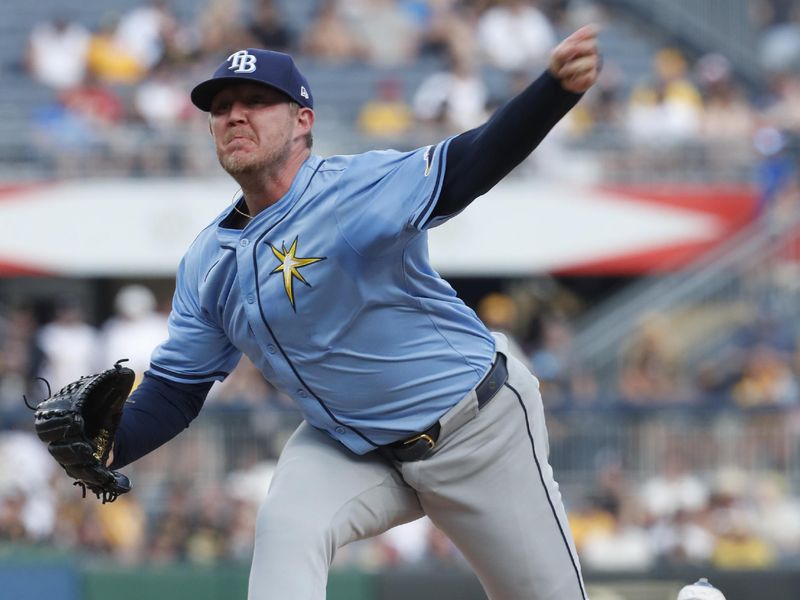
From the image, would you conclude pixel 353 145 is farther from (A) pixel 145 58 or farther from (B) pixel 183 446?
(B) pixel 183 446

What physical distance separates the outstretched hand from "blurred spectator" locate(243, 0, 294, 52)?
11122 mm

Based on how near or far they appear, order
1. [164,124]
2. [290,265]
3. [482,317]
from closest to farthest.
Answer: [290,265]
[482,317]
[164,124]

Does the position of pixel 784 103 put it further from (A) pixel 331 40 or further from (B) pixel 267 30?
(B) pixel 267 30

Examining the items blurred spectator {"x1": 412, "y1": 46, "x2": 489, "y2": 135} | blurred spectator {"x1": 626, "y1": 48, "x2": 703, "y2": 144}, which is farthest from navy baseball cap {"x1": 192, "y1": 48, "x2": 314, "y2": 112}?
blurred spectator {"x1": 626, "y1": 48, "x2": 703, "y2": 144}

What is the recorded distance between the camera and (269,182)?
15.3 feet

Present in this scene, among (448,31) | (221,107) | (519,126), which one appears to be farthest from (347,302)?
(448,31)

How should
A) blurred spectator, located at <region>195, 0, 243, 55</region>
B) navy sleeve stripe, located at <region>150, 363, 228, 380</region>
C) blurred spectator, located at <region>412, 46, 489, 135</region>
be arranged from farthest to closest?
blurred spectator, located at <region>195, 0, 243, 55</region> < blurred spectator, located at <region>412, 46, 489, 135</region> < navy sleeve stripe, located at <region>150, 363, 228, 380</region>

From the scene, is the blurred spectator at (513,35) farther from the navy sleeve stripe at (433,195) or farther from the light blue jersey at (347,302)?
the navy sleeve stripe at (433,195)

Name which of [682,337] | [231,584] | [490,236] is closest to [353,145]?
[490,236]

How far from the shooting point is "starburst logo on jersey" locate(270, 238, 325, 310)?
456cm

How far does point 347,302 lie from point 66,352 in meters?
8.20

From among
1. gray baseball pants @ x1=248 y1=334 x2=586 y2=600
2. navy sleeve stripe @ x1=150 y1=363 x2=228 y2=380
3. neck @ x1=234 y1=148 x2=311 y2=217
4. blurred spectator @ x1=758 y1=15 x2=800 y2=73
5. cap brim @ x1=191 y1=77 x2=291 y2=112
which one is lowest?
gray baseball pants @ x1=248 y1=334 x2=586 y2=600

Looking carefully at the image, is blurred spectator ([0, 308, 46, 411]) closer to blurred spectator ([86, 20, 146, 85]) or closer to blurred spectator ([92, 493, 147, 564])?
blurred spectator ([92, 493, 147, 564])

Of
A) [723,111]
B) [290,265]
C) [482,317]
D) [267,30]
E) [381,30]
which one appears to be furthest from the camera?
[381,30]
